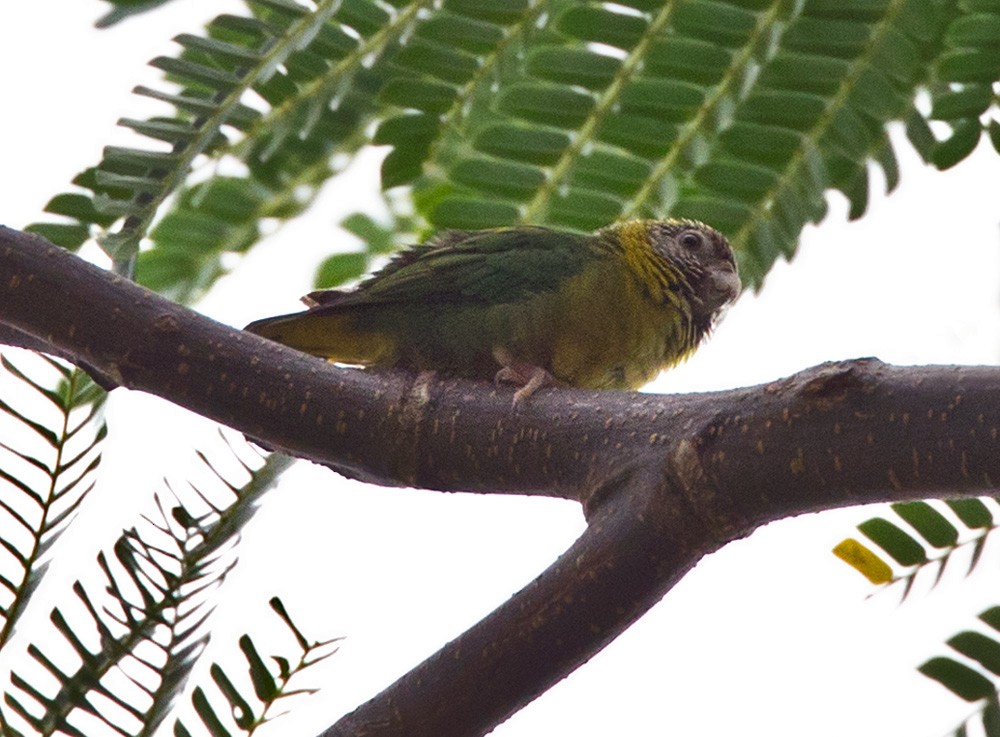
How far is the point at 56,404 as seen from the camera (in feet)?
7.57

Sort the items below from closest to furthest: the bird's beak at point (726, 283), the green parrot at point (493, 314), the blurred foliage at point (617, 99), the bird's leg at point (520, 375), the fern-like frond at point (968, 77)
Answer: the bird's leg at point (520, 375), the fern-like frond at point (968, 77), the blurred foliage at point (617, 99), the green parrot at point (493, 314), the bird's beak at point (726, 283)

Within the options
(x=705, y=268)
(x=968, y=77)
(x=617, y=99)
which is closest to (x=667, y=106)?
(x=617, y=99)

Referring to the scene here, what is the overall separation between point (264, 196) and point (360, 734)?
183 cm

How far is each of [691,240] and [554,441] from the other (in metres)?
1.82

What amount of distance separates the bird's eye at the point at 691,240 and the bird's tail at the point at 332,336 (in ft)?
3.42

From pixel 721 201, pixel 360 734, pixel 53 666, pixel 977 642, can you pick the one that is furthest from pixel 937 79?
pixel 53 666

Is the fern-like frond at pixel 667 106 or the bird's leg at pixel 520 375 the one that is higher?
the fern-like frond at pixel 667 106

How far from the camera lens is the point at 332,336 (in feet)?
11.0

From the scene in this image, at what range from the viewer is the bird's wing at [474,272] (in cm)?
329

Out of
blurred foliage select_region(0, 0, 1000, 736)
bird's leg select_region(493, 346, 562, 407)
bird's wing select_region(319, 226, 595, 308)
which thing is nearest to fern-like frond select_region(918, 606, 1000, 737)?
blurred foliage select_region(0, 0, 1000, 736)

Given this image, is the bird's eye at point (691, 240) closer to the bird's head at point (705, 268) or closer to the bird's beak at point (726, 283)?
the bird's head at point (705, 268)

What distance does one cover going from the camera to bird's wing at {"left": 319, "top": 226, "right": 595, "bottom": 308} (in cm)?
329

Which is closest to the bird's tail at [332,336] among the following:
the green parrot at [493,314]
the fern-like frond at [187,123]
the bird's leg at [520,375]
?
the green parrot at [493,314]

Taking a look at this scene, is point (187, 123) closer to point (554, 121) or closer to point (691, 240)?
point (554, 121)
